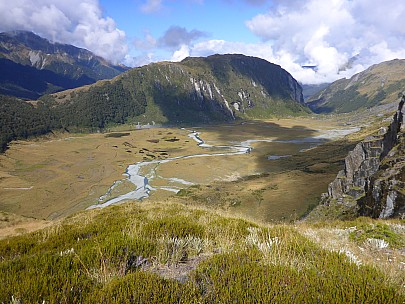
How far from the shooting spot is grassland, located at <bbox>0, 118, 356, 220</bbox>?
1549 inches

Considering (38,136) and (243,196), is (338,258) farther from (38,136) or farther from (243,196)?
(38,136)

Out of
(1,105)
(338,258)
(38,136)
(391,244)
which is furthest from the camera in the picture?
(1,105)

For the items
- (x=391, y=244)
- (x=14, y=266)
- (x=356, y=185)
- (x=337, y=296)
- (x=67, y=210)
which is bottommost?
(x=67, y=210)

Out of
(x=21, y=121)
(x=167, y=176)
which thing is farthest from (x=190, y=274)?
(x=21, y=121)

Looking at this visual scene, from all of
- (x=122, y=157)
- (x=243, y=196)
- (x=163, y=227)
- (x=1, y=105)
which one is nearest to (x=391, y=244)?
(x=163, y=227)

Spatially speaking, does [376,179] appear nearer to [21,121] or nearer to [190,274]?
[190,274]

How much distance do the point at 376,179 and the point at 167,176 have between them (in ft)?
191

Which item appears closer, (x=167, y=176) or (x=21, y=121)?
(x=167, y=176)

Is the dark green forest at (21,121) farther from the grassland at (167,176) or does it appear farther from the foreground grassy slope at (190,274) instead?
the foreground grassy slope at (190,274)

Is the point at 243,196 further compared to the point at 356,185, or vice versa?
the point at 243,196

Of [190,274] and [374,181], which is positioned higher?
[190,274]

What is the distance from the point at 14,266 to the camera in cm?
397

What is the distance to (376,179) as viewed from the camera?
20.3 metres

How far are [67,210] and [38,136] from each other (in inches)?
4623
